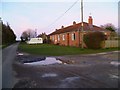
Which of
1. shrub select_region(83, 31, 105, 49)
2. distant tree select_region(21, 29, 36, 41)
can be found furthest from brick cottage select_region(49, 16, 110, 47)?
distant tree select_region(21, 29, 36, 41)

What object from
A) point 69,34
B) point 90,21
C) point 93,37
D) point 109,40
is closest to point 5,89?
point 93,37

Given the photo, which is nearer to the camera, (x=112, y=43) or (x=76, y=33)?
(x=112, y=43)

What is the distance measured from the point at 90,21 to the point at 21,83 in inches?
1390

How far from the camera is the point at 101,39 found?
28062mm

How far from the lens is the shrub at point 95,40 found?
27.6 m

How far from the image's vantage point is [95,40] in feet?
90.9

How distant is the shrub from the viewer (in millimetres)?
27609

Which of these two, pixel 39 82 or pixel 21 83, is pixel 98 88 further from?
pixel 21 83

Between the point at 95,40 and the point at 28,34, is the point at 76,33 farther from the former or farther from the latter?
the point at 28,34

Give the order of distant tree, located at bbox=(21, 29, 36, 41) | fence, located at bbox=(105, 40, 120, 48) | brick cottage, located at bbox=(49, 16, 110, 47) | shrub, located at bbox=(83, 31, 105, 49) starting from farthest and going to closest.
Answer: distant tree, located at bbox=(21, 29, 36, 41), brick cottage, located at bbox=(49, 16, 110, 47), fence, located at bbox=(105, 40, 120, 48), shrub, located at bbox=(83, 31, 105, 49)

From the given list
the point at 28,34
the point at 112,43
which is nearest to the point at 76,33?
the point at 112,43

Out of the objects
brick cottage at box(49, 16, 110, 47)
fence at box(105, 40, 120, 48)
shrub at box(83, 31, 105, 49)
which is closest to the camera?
shrub at box(83, 31, 105, 49)

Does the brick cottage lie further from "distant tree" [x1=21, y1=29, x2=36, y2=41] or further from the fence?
"distant tree" [x1=21, y1=29, x2=36, y2=41]

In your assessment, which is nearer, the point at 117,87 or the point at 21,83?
the point at 117,87
